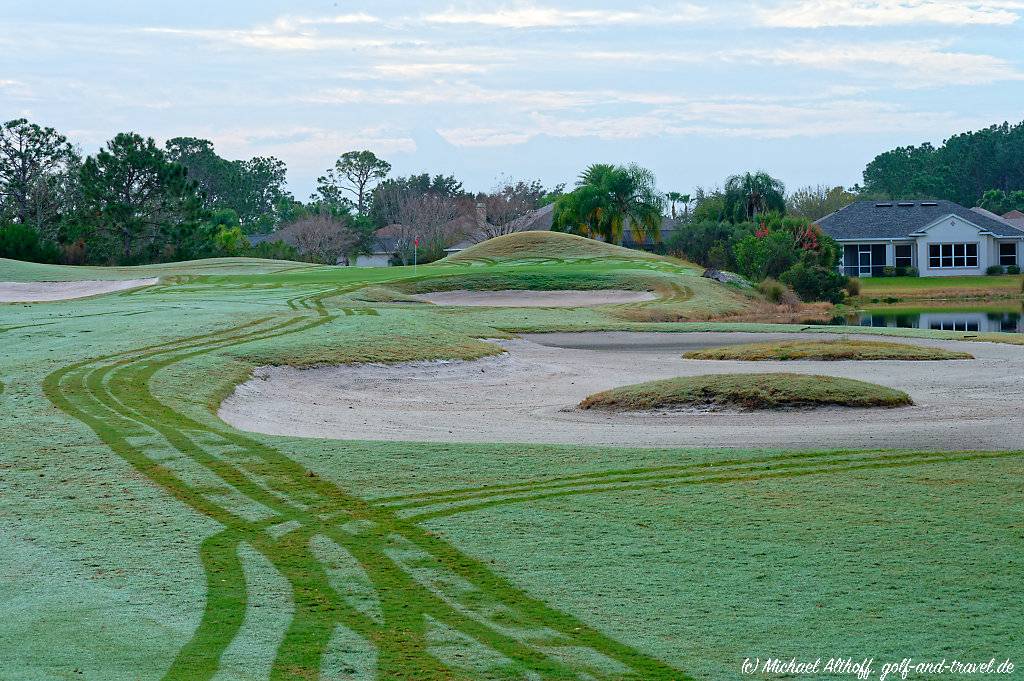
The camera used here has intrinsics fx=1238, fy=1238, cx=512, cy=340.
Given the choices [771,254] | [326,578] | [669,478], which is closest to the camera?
[326,578]

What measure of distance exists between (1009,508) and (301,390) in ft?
49.5

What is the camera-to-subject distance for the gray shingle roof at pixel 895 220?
8475 cm

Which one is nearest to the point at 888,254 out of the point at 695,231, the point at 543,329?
the point at 695,231

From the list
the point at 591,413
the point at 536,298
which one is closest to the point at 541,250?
the point at 536,298

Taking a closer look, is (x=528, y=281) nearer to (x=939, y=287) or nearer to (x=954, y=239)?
(x=939, y=287)

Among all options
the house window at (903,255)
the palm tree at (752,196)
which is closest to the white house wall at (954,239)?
the house window at (903,255)

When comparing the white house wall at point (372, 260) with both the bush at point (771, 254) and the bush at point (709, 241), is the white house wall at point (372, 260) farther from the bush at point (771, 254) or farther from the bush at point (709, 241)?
the bush at point (771, 254)

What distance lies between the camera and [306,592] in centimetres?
970

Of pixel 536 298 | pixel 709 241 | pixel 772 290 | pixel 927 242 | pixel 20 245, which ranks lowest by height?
pixel 772 290

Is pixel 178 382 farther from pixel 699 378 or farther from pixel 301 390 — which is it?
pixel 699 378

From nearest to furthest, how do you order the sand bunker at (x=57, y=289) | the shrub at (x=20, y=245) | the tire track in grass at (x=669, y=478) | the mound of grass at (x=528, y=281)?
the tire track in grass at (x=669, y=478), the sand bunker at (x=57, y=289), the mound of grass at (x=528, y=281), the shrub at (x=20, y=245)

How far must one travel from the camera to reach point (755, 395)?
66.8 ft

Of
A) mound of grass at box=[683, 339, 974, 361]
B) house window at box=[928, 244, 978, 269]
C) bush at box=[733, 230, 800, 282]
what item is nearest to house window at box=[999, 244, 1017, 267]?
house window at box=[928, 244, 978, 269]

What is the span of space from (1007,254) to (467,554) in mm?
83342
